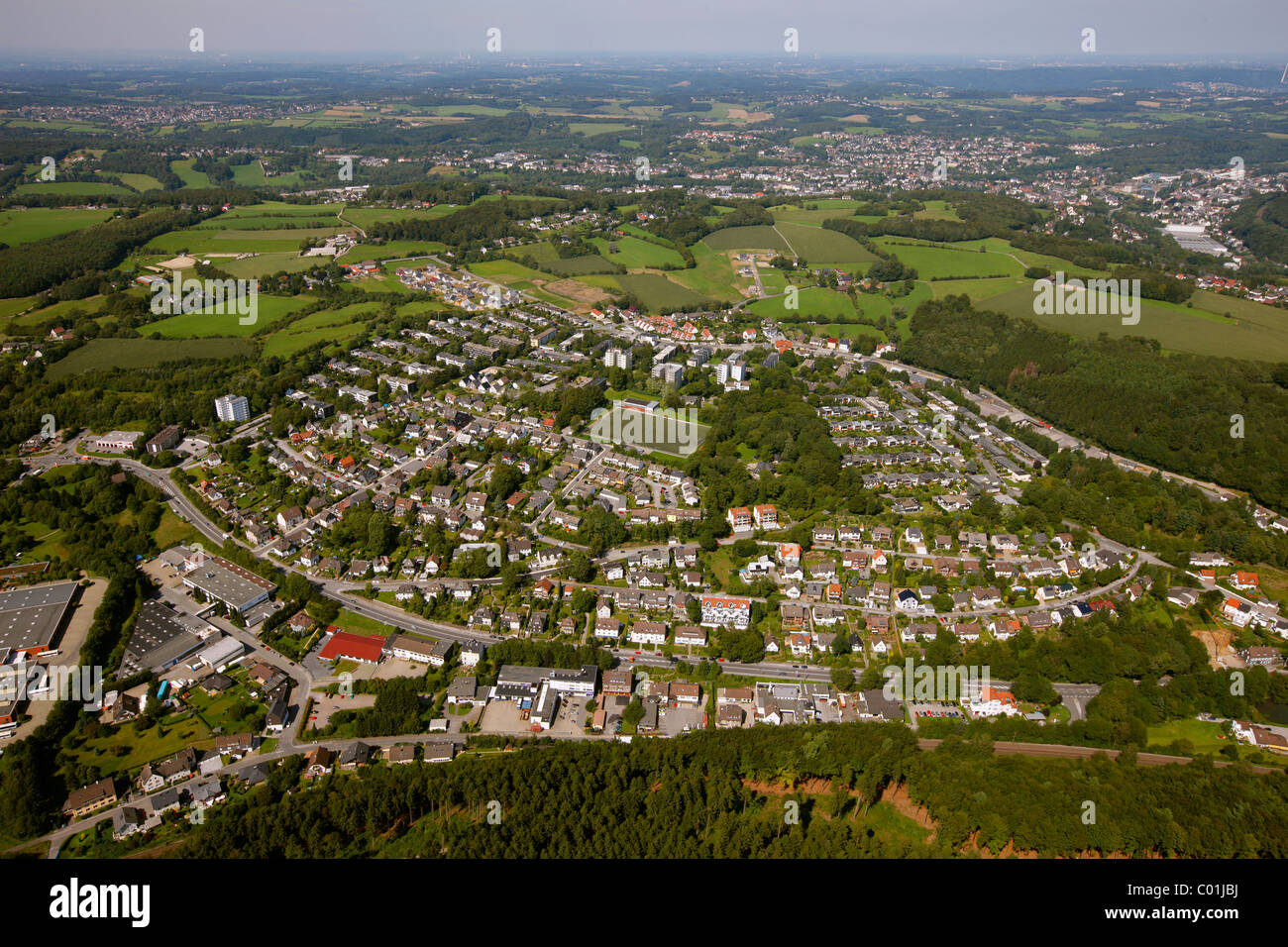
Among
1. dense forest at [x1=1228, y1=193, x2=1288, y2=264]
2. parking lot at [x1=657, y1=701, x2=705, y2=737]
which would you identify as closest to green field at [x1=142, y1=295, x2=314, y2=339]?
parking lot at [x1=657, y1=701, x2=705, y2=737]

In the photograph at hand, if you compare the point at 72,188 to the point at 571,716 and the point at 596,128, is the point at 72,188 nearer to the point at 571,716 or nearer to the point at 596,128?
the point at 596,128

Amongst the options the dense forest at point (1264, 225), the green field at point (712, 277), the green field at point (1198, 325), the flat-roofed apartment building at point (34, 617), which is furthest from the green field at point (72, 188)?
the dense forest at point (1264, 225)

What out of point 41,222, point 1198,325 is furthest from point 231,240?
point 1198,325

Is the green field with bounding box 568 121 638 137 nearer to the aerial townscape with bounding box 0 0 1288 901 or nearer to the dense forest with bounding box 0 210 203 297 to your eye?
the aerial townscape with bounding box 0 0 1288 901

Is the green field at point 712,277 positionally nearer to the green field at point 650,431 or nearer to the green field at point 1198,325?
the green field at point 1198,325

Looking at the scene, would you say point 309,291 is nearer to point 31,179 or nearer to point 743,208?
point 743,208

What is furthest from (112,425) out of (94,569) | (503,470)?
(503,470)
